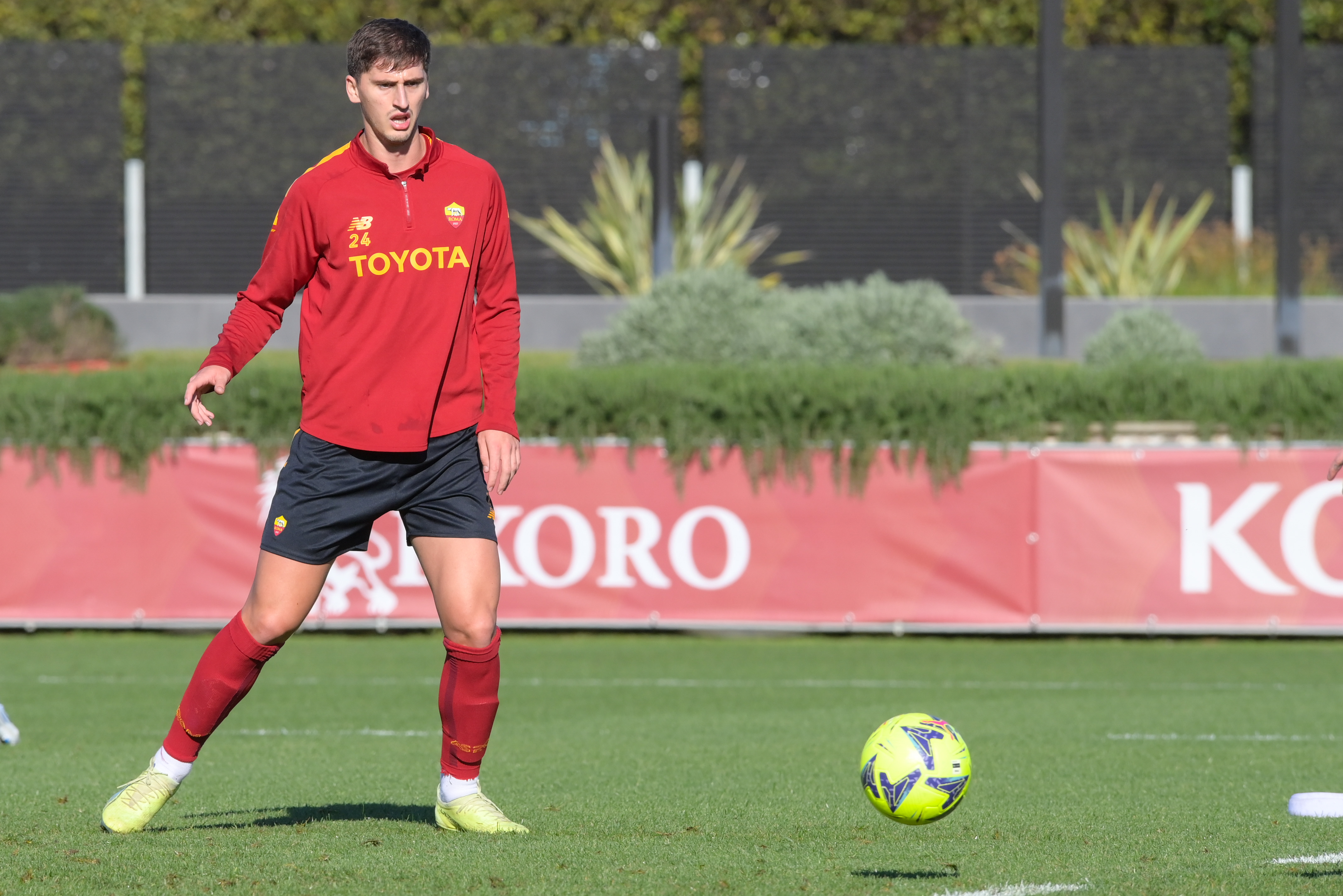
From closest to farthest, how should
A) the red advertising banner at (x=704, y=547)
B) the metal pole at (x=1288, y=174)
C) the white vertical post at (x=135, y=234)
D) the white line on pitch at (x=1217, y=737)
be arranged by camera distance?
1. the white line on pitch at (x=1217, y=737)
2. the red advertising banner at (x=704, y=547)
3. the metal pole at (x=1288, y=174)
4. the white vertical post at (x=135, y=234)

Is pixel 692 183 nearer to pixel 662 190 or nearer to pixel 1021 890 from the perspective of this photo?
pixel 662 190

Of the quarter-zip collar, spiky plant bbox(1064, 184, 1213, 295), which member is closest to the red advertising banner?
the quarter-zip collar

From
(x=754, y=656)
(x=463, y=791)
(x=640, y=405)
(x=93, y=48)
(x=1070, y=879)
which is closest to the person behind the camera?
(x=1070, y=879)

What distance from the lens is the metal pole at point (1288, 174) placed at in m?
16.3

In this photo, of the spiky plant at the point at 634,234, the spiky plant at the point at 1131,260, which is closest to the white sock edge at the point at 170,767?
the spiky plant at the point at 634,234

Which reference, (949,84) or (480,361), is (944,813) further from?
(949,84)

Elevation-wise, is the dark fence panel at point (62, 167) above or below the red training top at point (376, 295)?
above

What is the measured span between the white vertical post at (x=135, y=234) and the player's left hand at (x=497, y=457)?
1782 cm

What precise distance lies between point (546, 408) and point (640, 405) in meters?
0.67

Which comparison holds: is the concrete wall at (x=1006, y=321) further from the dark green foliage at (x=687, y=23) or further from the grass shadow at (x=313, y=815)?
the grass shadow at (x=313, y=815)

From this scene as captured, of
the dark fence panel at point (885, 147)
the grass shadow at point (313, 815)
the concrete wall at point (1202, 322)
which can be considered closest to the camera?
the grass shadow at point (313, 815)

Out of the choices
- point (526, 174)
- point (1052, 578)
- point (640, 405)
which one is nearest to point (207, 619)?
point (640, 405)

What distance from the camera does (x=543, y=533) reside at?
12.0 meters

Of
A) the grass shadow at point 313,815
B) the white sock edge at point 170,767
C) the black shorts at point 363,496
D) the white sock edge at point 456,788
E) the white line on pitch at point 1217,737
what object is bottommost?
the white line on pitch at point 1217,737
